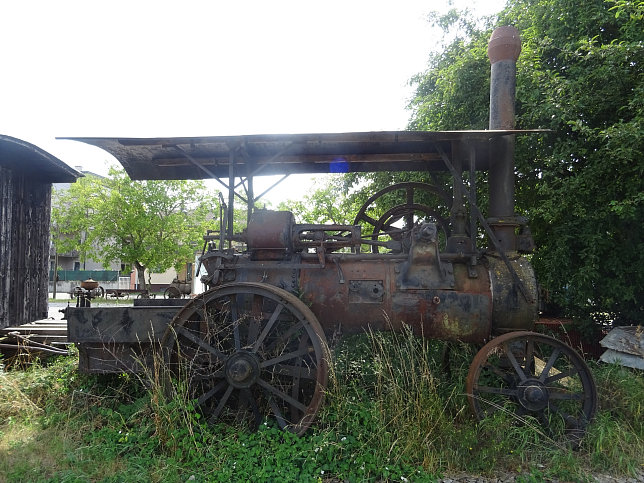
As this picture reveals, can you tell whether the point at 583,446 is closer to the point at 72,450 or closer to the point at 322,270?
→ the point at 322,270

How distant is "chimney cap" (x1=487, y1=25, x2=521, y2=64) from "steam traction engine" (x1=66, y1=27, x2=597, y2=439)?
4.10ft

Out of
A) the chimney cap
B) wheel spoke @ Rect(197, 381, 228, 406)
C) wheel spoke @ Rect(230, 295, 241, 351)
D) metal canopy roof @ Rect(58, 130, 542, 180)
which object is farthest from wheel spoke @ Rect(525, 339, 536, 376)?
the chimney cap

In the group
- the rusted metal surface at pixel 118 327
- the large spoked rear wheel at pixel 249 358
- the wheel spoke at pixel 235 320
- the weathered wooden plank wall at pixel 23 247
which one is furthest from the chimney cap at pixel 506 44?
the weathered wooden plank wall at pixel 23 247

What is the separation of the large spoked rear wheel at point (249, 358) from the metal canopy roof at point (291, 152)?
170cm

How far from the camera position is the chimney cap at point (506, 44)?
207 inches

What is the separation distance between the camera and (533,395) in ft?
13.2

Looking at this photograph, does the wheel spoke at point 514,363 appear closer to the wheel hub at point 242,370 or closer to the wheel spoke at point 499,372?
the wheel spoke at point 499,372

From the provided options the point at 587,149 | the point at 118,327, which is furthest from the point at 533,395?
the point at 118,327

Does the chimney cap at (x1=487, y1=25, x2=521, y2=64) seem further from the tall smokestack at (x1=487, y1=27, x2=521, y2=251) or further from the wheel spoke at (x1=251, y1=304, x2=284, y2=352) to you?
the wheel spoke at (x1=251, y1=304, x2=284, y2=352)

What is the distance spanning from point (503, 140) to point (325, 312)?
309cm

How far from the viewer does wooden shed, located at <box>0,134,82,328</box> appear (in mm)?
7082

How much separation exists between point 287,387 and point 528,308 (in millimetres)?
2798

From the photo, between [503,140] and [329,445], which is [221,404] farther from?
[503,140]

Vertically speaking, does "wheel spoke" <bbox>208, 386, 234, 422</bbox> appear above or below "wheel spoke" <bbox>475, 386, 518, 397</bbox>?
below
